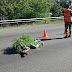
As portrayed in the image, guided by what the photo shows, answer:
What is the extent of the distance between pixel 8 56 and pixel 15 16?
2042 centimetres

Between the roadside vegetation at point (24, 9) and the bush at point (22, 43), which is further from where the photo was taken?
the roadside vegetation at point (24, 9)

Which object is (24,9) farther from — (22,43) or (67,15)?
(22,43)

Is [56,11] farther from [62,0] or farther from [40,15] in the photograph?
[62,0]

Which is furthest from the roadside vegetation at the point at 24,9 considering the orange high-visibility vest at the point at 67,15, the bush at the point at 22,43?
the bush at the point at 22,43

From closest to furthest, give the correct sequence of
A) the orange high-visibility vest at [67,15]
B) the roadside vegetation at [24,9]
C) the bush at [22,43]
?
the bush at [22,43] < the orange high-visibility vest at [67,15] < the roadside vegetation at [24,9]

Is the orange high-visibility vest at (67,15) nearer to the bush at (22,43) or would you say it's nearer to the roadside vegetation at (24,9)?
the bush at (22,43)

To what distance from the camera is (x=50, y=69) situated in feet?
17.9

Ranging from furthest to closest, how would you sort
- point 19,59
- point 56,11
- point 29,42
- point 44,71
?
point 56,11 → point 29,42 → point 19,59 → point 44,71

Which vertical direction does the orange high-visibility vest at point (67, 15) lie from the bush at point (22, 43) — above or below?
above

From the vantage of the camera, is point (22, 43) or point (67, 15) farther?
point (67, 15)

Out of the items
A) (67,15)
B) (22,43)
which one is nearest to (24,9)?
(67,15)

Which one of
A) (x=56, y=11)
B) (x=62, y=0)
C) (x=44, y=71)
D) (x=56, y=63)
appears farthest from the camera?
(x=62, y=0)

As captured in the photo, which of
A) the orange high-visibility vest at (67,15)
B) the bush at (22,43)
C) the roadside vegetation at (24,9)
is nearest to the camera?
the bush at (22,43)

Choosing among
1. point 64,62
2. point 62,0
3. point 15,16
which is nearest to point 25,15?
point 15,16
